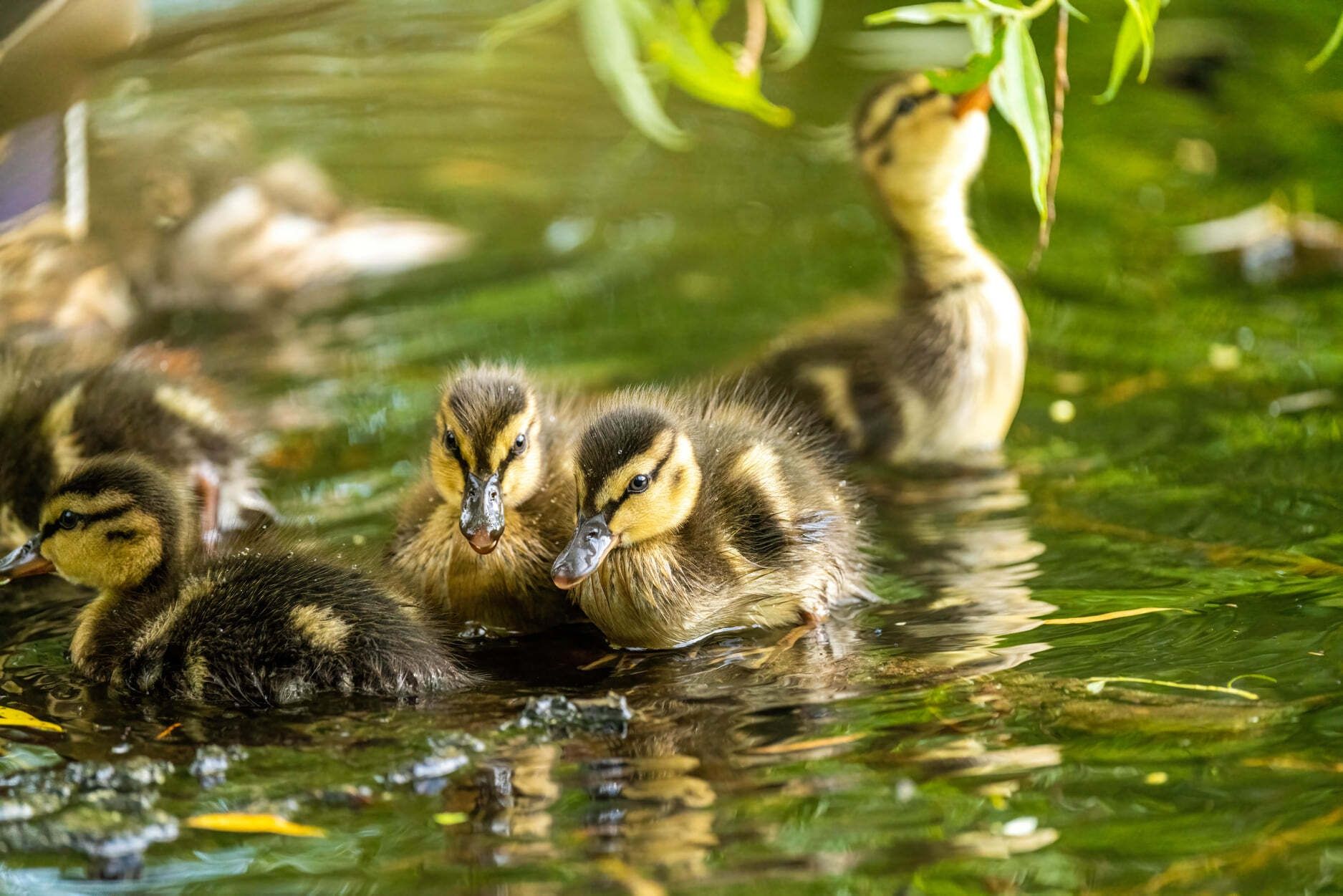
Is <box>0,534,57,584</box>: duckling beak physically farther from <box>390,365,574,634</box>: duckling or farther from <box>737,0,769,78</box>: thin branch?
<box>737,0,769,78</box>: thin branch

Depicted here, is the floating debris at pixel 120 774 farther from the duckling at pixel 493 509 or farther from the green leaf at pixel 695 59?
the green leaf at pixel 695 59

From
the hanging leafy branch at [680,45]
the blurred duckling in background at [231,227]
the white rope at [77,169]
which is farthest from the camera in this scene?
the blurred duckling in background at [231,227]

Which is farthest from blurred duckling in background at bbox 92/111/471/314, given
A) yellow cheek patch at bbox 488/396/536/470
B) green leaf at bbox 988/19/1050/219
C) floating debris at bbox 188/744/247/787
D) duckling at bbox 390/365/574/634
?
green leaf at bbox 988/19/1050/219

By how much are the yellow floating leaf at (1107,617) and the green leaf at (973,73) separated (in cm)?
100

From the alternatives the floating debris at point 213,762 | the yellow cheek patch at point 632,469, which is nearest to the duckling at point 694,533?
the yellow cheek patch at point 632,469

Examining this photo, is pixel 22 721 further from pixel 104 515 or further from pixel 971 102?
pixel 971 102

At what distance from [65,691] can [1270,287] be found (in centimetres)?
362

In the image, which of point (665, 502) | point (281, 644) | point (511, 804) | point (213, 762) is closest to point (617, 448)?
point (665, 502)

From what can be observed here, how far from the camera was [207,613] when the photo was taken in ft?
9.83

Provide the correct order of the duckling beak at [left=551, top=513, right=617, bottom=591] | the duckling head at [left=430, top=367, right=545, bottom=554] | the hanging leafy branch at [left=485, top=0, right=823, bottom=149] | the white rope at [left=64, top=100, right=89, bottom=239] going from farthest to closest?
the white rope at [left=64, top=100, right=89, bottom=239] < the hanging leafy branch at [left=485, top=0, right=823, bottom=149] < the duckling head at [left=430, top=367, right=545, bottom=554] < the duckling beak at [left=551, top=513, right=617, bottom=591]

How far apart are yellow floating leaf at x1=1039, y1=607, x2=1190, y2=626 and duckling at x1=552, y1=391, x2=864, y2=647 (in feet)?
1.37

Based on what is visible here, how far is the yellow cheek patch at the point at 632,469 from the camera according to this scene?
3096 mm

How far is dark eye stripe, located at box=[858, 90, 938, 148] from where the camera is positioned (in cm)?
442

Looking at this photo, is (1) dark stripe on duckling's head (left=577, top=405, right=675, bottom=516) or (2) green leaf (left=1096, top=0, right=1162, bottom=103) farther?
(1) dark stripe on duckling's head (left=577, top=405, right=675, bottom=516)
